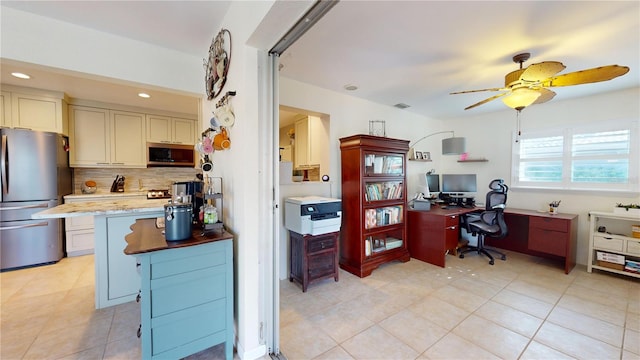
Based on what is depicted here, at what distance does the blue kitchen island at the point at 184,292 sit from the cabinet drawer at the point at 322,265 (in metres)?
1.15

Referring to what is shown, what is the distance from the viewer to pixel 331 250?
9.21 feet

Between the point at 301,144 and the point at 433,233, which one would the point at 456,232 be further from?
the point at 301,144

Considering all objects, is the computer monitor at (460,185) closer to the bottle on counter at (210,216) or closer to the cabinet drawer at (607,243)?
Result: the cabinet drawer at (607,243)

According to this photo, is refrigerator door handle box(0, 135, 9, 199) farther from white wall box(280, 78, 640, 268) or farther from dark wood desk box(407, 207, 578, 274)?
dark wood desk box(407, 207, 578, 274)

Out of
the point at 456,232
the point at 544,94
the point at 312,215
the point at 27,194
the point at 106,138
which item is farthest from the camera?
the point at 106,138

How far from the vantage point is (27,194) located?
3.09 meters

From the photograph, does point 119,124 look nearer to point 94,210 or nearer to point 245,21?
point 94,210

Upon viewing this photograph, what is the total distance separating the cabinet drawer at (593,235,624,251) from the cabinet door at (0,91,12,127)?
299 inches

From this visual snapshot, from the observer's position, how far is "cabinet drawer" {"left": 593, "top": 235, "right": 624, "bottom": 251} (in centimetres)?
292

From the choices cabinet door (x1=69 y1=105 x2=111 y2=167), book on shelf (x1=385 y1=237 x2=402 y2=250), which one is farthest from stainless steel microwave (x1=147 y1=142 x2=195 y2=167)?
book on shelf (x1=385 y1=237 x2=402 y2=250)

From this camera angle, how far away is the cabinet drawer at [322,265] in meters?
2.68

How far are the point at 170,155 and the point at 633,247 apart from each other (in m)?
6.53

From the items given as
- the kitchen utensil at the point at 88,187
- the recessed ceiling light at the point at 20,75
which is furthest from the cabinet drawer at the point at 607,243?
the kitchen utensil at the point at 88,187

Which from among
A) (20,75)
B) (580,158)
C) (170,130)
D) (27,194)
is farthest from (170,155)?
(580,158)
